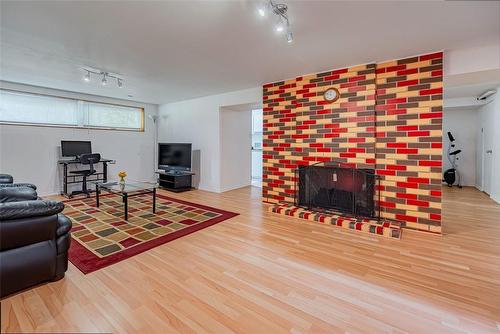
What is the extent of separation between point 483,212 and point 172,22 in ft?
17.6

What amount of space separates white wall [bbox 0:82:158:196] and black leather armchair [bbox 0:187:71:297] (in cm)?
374

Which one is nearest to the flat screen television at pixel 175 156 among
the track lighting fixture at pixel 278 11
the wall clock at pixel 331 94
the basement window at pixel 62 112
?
the basement window at pixel 62 112

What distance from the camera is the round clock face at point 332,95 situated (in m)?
A: 3.62

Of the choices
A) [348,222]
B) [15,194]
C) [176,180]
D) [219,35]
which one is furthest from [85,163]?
[348,222]

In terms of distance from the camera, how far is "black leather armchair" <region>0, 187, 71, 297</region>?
1.66 metres

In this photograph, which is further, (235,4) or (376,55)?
(376,55)

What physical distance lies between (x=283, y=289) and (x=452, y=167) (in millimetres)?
7031

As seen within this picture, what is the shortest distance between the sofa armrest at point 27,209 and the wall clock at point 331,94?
3.63m

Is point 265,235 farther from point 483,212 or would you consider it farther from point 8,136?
point 8,136

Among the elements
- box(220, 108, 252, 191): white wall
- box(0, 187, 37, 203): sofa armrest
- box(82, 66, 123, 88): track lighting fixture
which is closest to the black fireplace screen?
box(220, 108, 252, 191): white wall

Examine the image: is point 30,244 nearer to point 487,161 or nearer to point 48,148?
point 48,148

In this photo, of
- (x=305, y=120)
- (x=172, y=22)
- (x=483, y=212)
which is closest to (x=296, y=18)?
(x=172, y=22)

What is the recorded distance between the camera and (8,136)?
→ 4430 mm

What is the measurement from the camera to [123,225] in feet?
10.5
